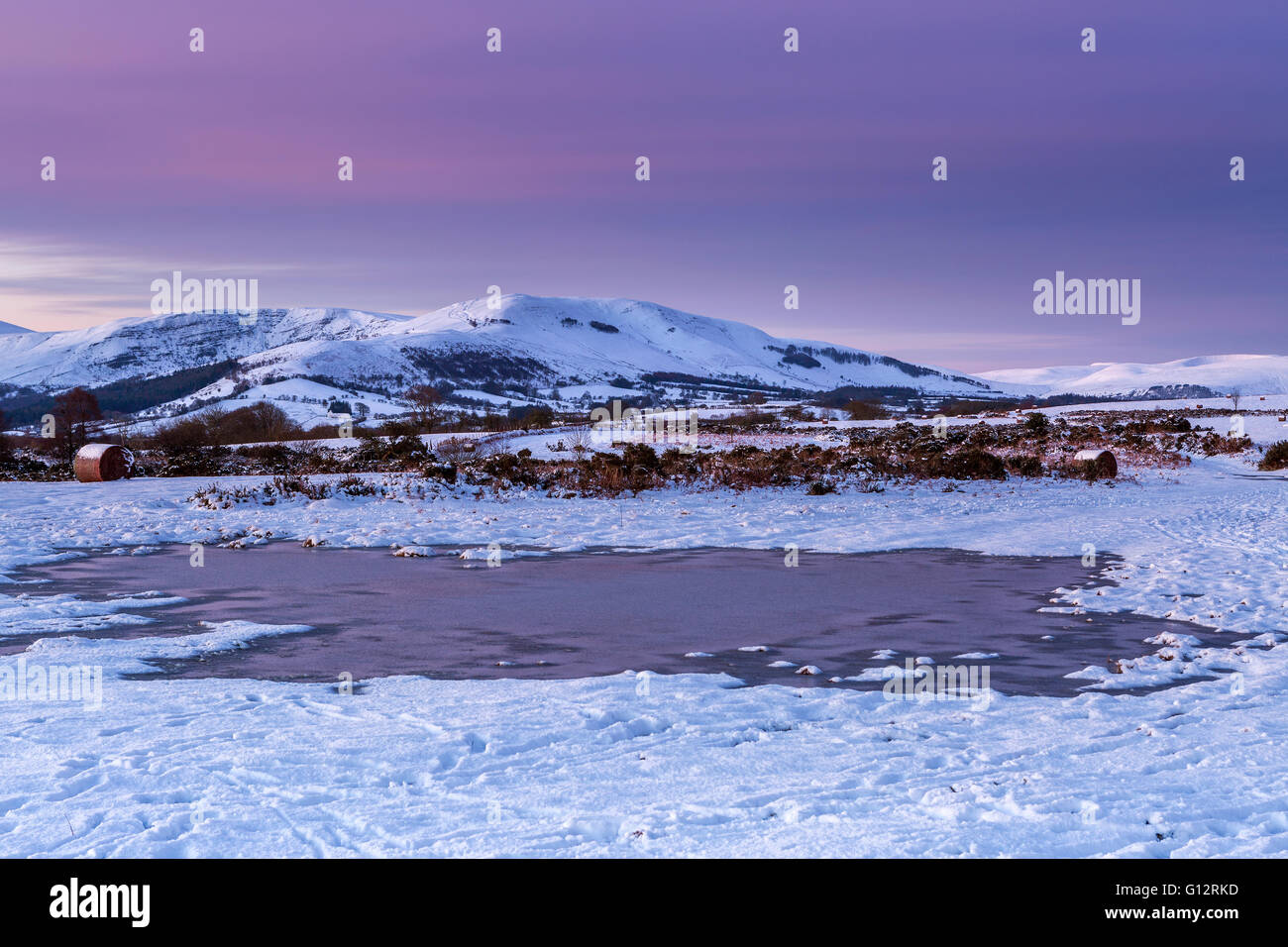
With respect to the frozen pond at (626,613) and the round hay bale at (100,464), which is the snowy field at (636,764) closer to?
the frozen pond at (626,613)

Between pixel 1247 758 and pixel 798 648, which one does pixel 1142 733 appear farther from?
pixel 798 648

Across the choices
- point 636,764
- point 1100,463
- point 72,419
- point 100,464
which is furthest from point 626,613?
point 72,419

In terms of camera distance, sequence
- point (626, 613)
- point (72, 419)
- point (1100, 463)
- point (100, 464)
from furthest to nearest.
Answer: point (72, 419) → point (1100, 463) → point (100, 464) → point (626, 613)

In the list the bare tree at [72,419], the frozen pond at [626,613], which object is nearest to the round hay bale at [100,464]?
the frozen pond at [626,613]

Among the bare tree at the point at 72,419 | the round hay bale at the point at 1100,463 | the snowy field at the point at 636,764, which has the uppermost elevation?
the bare tree at the point at 72,419

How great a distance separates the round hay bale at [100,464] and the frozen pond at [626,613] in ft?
47.2

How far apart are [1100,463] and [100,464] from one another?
30058 millimetres

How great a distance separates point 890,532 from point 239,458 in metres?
27.4

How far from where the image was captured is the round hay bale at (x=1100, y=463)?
30031mm

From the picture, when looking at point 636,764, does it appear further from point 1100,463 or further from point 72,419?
point 72,419

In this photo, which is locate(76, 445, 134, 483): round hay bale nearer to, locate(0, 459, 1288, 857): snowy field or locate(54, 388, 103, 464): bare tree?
locate(54, 388, 103, 464): bare tree

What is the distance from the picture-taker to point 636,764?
6.04m

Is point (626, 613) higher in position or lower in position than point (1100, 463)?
lower
